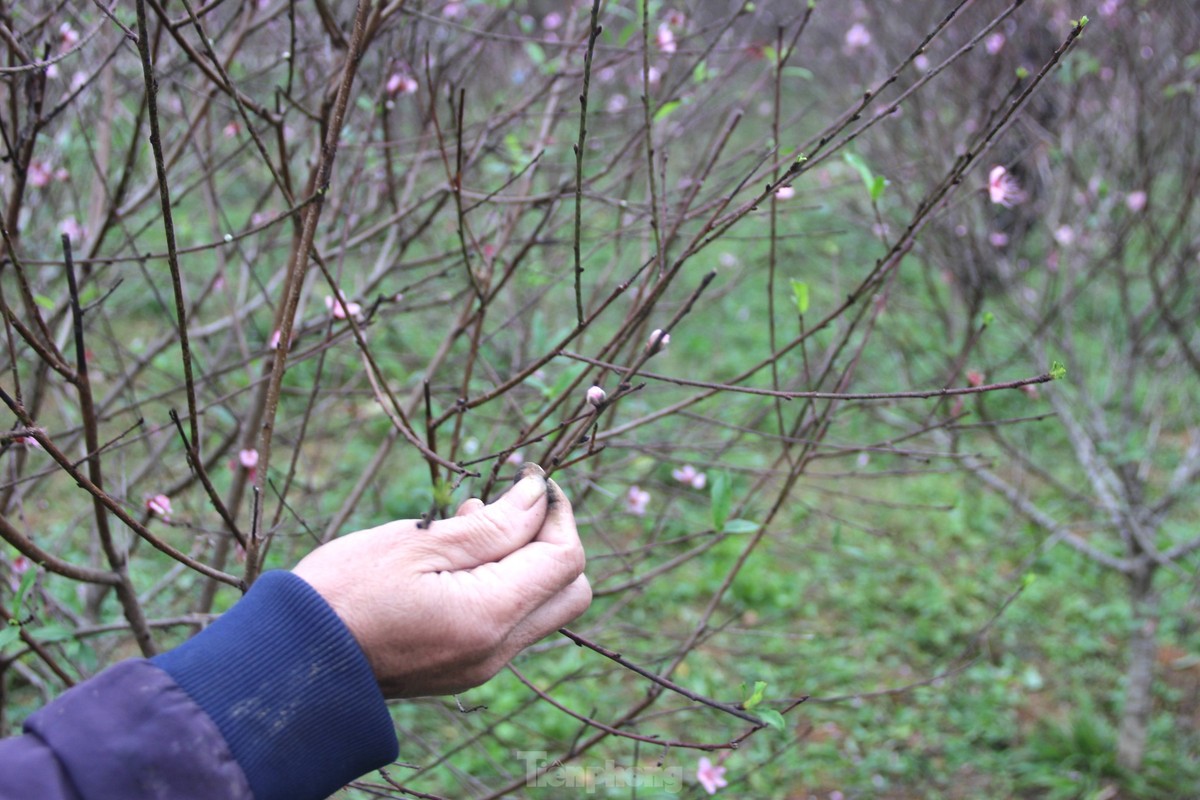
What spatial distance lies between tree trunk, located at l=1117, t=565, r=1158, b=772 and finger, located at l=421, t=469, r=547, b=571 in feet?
9.92

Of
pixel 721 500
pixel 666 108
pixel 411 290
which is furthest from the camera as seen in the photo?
pixel 411 290

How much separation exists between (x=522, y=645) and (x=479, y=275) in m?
1.04

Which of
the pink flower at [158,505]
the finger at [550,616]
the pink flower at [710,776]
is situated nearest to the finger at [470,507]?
the finger at [550,616]

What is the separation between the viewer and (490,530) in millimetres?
1025

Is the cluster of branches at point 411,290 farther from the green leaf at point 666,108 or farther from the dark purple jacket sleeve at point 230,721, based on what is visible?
the dark purple jacket sleeve at point 230,721

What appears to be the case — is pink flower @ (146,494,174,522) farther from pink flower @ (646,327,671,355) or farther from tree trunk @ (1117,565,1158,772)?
tree trunk @ (1117,565,1158,772)

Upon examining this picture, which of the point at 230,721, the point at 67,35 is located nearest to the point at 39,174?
the point at 67,35

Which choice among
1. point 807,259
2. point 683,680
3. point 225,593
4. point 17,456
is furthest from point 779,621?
point 807,259

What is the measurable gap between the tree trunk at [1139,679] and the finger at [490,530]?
3.02m

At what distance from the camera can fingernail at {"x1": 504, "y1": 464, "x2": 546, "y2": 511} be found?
1.04 m

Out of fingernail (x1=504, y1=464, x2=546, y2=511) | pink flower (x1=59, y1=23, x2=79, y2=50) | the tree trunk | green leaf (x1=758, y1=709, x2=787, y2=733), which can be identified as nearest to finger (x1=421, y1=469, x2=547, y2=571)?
fingernail (x1=504, y1=464, x2=546, y2=511)

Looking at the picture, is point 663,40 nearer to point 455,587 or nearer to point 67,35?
point 67,35

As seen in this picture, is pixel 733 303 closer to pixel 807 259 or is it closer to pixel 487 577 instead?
pixel 807 259

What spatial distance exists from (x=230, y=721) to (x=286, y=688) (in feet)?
0.19
